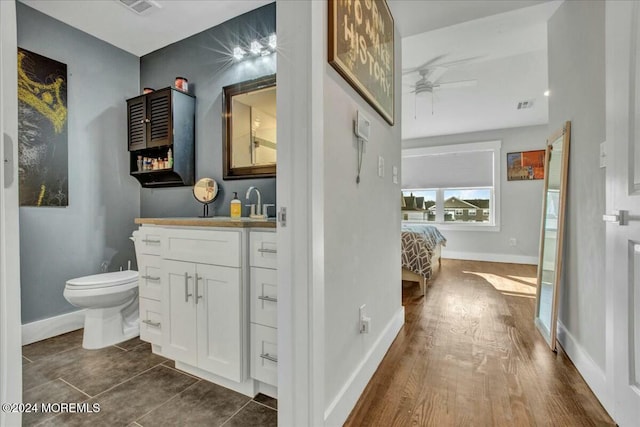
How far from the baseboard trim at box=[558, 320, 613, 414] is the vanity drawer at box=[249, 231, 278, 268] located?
5.70ft

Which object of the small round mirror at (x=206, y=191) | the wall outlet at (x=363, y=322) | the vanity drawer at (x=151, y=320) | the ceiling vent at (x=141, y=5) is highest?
the ceiling vent at (x=141, y=5)

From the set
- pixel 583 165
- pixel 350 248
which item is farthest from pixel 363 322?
pixel 583 165

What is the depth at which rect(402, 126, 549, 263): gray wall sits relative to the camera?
505cm

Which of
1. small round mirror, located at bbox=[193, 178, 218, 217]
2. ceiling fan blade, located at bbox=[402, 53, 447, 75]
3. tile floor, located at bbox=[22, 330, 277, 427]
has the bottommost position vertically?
tile floor, located at bbox=[22, 330, 277, 427]

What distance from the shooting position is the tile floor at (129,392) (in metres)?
1.34

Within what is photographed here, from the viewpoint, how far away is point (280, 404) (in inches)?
42.6

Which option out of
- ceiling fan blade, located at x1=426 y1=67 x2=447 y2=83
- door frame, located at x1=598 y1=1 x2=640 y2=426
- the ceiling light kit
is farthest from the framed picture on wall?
the ceiling light kit

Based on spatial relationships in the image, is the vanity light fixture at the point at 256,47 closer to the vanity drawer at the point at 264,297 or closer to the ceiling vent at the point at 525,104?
the vanity drawer at the point at 264,297

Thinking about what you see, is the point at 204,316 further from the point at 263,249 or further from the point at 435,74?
the point at 435,74

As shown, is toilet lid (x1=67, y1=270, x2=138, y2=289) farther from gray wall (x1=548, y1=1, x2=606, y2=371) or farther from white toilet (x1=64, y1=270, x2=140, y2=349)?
gray wall (x1=548, y1=1, x2=606, y2=371)

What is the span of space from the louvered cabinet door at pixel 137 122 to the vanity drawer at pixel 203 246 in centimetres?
140

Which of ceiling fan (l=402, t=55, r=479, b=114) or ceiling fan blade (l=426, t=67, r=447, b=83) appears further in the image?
ceiling fan blade (l=426, t=67, r=447, b=83)

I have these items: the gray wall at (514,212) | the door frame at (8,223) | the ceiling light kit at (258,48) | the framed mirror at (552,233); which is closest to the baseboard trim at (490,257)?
the gray wall at (514,212)

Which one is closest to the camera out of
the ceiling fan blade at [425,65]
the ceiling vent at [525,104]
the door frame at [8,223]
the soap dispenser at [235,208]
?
the door frame at [8,223]
